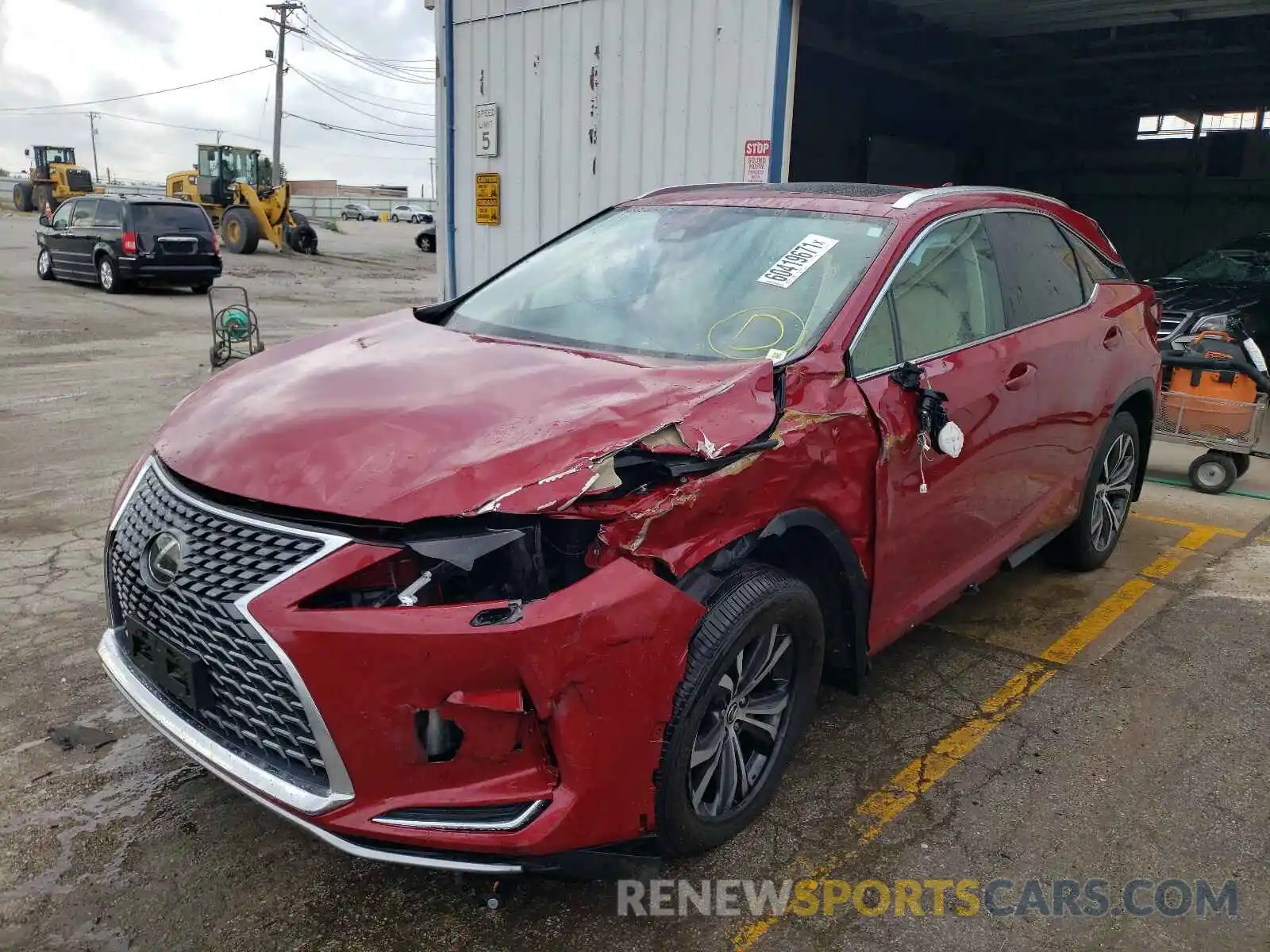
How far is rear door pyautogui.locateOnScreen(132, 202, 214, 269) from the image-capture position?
17.2 m

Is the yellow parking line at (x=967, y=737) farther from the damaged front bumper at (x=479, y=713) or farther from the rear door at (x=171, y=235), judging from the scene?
the rear door at (x=171, y=235)

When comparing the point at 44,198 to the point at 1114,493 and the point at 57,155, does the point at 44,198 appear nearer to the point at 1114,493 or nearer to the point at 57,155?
the point at 57,155

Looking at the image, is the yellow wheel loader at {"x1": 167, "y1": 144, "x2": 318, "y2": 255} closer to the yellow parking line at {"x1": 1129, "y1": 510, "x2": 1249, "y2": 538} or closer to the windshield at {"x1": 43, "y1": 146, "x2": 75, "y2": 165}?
the windshield at {"x1": 43, "y1": 146, "x2": 75, "y2": 165}

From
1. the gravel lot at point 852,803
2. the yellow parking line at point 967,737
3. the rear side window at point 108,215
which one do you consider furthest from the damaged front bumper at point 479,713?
the rear side window at point 108,215

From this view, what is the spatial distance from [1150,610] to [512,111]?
7.14 m

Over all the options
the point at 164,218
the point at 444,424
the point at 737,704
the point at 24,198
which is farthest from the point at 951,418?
the point at 24,198

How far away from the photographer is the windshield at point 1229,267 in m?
10.9

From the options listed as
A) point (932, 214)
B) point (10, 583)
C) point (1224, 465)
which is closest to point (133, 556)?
point (10, 583)

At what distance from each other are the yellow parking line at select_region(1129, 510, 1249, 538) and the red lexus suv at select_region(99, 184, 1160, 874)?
279cm

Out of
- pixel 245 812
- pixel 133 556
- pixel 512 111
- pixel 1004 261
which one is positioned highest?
pixel 512 111

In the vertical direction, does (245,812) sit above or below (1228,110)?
below

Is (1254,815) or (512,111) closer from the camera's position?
(1254,815)

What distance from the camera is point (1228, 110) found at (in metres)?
16.9

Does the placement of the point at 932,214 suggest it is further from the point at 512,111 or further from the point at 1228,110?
the point at 1228,110
